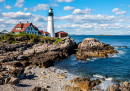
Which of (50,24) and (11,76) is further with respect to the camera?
(50,24)

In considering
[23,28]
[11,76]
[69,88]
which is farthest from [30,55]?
[23,28]

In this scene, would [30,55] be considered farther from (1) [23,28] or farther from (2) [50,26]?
(2) [50,26]

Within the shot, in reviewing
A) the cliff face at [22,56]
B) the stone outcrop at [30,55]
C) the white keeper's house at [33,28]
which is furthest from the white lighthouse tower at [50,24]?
the stone outcrop at [30,55]

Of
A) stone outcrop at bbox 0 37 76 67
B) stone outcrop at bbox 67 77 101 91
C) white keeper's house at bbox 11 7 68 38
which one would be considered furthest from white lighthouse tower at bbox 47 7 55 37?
stone outcrop at bbox 67 77 101 91

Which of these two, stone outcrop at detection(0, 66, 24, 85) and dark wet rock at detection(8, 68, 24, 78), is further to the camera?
dark wet rock at detection(8, 68, 24, 78)

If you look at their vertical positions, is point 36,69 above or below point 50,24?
below

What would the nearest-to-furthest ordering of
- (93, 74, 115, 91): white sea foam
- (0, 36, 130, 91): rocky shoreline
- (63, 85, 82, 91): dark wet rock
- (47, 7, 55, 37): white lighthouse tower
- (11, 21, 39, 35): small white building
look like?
(63, 85, 82, 91): dark wet rock < (0, 36, 130, 91): rocky shoreline < (93, 74, 115, 91): white sea foam < (11, 21, 39, 35): small white building < (47, 7, 55, 37): white lighthouse tower

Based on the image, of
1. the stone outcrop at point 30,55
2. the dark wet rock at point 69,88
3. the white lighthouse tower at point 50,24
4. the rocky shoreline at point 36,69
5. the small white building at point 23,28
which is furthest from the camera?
the white lighthouse tower at point 50,24

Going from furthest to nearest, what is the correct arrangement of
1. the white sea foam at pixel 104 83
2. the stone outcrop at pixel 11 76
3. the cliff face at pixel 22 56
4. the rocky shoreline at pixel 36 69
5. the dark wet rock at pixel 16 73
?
the cliff face at pixel 22 56 → the dark wet rock at pixel 16 73 → the white sea foam at pixel 104 83 → the rocky shoreline at pixel 36 69 → the stone outcrop at pixel 11 76

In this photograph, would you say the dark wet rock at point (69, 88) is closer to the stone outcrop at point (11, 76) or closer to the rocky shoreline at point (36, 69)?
the rocky shoreline at point (36, 69)

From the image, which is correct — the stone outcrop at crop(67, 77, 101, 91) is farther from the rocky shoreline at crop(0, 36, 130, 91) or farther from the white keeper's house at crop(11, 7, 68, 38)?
the white keeper's house at crop(11, 7, 68, 38)

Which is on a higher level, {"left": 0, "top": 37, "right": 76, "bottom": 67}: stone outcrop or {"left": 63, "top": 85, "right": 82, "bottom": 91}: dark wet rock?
{"left": 0, "top": 37, "right": 76, "bottom": 67}: stone outcrop

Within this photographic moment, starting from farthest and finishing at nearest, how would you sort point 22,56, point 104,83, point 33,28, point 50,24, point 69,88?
point 50,24 < point 33,28 < point 22,56 < point 104,83 < point 69,88

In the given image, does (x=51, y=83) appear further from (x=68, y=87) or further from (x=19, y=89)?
(x=19, y=89)
